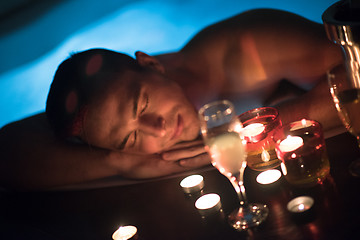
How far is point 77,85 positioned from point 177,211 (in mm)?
671

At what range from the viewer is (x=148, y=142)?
1578mm

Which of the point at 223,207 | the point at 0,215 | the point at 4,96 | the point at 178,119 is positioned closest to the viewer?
the point at 223,207

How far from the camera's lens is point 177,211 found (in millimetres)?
1133

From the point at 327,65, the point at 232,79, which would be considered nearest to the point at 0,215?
the point at 232,79

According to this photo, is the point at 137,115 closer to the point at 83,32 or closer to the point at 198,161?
the point at 198,161

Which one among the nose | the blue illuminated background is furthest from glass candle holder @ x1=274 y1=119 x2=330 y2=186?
the blue illuminated background

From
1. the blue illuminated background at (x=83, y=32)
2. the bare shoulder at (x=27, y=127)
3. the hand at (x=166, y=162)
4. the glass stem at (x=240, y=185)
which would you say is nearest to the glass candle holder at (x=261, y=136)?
the glass stem at (x=240, y=185)

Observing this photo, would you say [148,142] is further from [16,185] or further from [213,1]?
[213,1]

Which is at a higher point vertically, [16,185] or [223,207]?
[16,185]

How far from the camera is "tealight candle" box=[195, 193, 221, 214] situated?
105cm

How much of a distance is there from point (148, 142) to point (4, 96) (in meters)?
2.06

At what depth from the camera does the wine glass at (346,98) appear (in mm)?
867

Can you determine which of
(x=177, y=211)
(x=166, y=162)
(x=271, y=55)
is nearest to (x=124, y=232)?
(x=177, y=211)

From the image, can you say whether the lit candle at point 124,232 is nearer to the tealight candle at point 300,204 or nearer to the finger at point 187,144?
the tealight candle at point 300,204
